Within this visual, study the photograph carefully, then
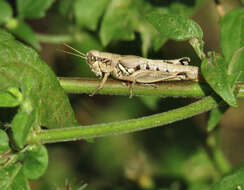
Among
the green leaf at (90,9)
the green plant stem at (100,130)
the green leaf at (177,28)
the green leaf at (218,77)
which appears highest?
the green leaf at (177,28)

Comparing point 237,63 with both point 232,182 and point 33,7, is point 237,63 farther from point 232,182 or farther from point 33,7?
point 33,7

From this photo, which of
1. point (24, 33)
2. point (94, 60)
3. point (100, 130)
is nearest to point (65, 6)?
point (24, 33)

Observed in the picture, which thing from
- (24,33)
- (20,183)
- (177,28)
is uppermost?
(177,28)

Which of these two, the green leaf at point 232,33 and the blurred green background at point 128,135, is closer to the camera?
the green leaf at point 232,33

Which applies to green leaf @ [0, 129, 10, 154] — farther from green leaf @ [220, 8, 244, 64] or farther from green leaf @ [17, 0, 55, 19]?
green leaf @ [17, 0, 55, 19]

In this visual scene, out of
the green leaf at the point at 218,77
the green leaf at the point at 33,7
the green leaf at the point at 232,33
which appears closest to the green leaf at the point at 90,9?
the green leaf at the point at 33,7

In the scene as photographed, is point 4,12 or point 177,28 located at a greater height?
point 177,28

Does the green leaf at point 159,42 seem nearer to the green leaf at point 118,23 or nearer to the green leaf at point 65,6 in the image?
the green leaf at point 118,23

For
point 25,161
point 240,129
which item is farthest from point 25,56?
point 240,129
